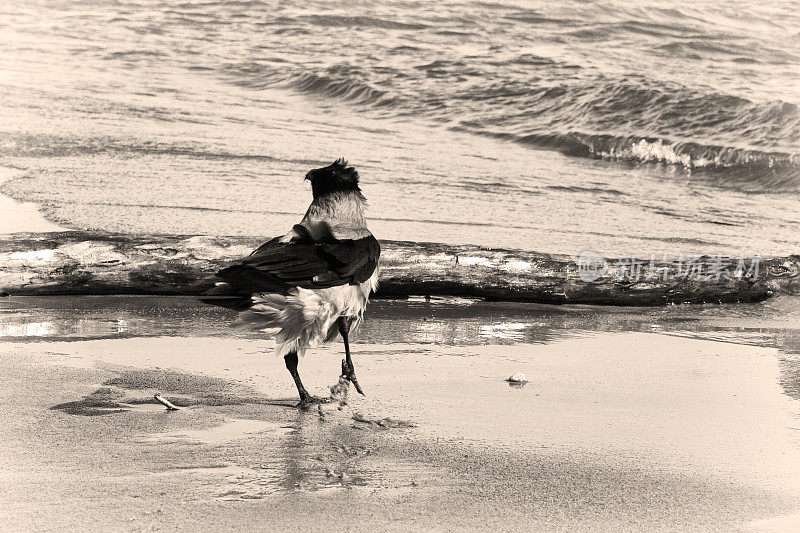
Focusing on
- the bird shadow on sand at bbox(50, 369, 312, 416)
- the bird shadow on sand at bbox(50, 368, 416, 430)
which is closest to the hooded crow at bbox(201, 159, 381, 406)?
the bird shadow on sand at bbox(50, 368, 416, 430)

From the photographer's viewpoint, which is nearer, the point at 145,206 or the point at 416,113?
the point at 145,206

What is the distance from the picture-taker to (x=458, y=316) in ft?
22.7

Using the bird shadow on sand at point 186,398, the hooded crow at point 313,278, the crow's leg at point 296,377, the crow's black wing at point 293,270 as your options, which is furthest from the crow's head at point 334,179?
the bird shadow on sand at point 186,398

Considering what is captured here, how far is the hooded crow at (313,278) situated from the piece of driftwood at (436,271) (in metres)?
1.85

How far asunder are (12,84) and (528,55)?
10280mm

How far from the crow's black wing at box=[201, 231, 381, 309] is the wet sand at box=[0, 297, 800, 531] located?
1.98ft

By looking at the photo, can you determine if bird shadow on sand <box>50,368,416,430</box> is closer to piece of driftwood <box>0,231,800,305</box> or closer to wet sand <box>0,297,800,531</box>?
wet sand <box>0,297,800,531</box>

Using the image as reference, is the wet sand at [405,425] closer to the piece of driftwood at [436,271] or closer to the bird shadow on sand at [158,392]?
the bird shadow on sand at [158,392]

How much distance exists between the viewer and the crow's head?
491cm

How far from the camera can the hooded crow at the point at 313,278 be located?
457 cm

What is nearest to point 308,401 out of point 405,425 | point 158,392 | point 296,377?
point 296,377

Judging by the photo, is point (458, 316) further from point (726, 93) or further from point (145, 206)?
point (726, 93)

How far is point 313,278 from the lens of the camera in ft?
15.0

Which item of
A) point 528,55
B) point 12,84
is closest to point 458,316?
point 12,84
